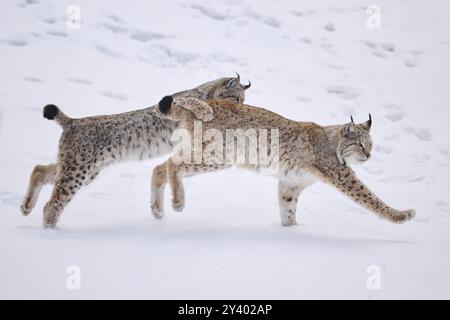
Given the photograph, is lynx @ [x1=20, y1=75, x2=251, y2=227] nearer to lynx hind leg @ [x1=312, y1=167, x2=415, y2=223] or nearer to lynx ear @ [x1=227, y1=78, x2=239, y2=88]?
lynx ear @ [x1=227, y1=78, x2=239, y2=88]

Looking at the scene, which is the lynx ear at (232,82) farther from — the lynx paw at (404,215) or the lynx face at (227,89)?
the lynx paw at (404,215)

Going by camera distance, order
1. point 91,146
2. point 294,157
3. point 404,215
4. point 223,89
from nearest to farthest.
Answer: point 404,215
point 91,146
point 294,157
point 223,89

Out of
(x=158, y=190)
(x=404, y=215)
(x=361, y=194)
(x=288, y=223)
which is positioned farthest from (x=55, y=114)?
(x=404, y=215)

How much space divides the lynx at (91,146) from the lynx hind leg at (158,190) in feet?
0.70

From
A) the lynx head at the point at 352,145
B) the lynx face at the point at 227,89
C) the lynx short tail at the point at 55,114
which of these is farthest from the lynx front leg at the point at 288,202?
the lynx short tail at the point at 55,114

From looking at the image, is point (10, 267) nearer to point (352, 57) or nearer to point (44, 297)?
point (44, 297)

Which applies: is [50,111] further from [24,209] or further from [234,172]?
[234,172]

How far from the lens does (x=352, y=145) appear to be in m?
6.36

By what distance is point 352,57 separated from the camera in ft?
38.9

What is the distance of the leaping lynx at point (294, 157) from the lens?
6250 mm

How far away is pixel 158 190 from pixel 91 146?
2.74 ft

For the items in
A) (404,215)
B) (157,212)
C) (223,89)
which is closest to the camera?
(404,215)

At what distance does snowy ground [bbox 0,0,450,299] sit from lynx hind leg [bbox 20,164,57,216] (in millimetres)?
119

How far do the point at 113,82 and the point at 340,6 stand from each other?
5.27 m
